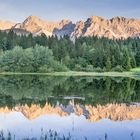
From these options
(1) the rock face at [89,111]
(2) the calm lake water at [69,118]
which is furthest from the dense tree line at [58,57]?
(1) the rock face at [89,111]

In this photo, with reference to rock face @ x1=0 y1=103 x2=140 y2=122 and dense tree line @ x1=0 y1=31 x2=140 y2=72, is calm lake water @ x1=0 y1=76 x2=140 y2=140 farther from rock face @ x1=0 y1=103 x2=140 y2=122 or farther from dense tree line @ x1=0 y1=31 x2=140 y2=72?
dense tree line @ x1=0 y1=31 x2=140 y2=72

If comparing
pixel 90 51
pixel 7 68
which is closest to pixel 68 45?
pixel 90 51

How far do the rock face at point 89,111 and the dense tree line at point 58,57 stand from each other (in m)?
77.6

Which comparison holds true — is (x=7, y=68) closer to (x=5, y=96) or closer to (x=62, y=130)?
(x=5, y=96)

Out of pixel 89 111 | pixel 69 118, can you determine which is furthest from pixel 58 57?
pixel 69 118

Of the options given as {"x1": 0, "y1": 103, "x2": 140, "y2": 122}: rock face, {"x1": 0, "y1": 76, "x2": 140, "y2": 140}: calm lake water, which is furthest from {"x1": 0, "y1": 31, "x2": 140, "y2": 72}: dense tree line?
{"x1": 0, "y1": 103, "x2": 140, "y2": 122}: rock face

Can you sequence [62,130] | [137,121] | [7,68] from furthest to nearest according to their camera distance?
[7,68], [137,121], [62,130]

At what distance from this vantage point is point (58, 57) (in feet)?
448

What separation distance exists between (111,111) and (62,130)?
10358 mm

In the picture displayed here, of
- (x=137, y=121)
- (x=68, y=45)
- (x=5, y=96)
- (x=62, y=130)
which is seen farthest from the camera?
(x=68, y=45)

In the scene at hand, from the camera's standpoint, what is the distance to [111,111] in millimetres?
35844

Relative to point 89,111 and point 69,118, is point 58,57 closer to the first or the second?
point 89,111

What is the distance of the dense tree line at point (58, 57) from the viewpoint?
118562mm

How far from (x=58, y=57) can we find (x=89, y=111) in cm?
10079
